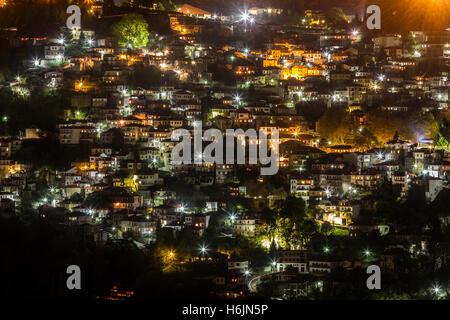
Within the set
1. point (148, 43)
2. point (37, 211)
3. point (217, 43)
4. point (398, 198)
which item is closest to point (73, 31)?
point (148, 43)

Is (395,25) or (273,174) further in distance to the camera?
(395,25)

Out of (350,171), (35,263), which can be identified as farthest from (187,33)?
(35,263)

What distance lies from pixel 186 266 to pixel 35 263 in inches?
179

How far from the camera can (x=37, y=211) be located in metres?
29.8

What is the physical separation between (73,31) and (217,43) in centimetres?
557

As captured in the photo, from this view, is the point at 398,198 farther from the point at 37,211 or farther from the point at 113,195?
the point at 37,211

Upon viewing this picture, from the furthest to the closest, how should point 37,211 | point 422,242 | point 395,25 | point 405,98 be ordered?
point 395,25 < point 405,98 < point 37,211 < point 422,242

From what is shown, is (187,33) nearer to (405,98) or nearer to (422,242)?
(405,98)
